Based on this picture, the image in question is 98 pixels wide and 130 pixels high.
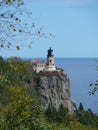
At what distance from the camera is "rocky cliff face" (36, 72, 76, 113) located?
216 feet

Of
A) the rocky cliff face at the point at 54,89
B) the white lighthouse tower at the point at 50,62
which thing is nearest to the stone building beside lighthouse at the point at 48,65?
the white lighthouse tower at the point at 50,62

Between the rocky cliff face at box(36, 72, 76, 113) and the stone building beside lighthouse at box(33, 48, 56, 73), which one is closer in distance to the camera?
the rocky cliff face at box(36, 72, 76, 113)

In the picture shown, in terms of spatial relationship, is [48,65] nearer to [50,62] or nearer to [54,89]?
[50,62]

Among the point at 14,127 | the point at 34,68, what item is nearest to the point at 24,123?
the point at 14,127

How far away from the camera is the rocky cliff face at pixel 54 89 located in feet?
216

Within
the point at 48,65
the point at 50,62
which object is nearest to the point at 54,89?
the point at 48,65

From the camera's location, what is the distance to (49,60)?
69938mm

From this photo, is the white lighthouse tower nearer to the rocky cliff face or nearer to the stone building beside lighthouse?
the stone building beside lighthouse

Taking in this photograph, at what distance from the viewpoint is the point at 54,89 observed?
68.3m

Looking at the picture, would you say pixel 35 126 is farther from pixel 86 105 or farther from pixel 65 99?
pixel 86 105

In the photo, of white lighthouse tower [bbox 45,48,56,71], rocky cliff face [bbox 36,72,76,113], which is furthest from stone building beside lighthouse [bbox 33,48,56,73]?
rocky cliff face [bbox 36,72,76,113]

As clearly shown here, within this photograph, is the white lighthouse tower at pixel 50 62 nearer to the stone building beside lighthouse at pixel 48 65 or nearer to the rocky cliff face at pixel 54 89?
the stone building beside lighthouse at pixel 48 65

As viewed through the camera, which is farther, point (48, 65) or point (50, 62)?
point (50, 62)

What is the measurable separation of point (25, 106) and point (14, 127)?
1.83 ft
